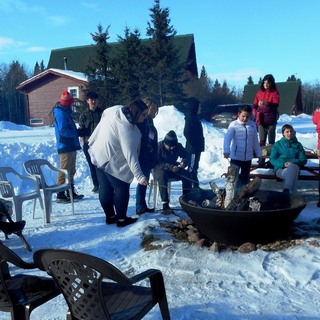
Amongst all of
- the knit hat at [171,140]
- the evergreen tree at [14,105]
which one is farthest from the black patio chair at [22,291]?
the evergreen tree at [14,105]

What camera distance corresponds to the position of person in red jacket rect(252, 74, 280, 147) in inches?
314

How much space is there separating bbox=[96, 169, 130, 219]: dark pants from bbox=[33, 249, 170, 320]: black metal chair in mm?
2622

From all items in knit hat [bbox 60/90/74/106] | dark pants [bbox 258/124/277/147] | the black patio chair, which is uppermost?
knit hat [bbox 60/90/74/106]

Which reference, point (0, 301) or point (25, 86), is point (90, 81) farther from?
point (0, 301)

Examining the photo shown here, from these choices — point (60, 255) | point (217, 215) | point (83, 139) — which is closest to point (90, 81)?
point (83, 139)

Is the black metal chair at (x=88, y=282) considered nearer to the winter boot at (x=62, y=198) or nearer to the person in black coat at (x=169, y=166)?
the person in black coat at (x=169, y=166)

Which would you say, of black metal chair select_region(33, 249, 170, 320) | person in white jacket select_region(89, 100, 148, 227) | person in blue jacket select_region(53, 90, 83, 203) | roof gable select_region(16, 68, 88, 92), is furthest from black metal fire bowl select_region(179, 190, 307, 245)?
roof gable select_region(16, 68, 88, 92)

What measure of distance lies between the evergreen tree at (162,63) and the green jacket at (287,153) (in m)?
19.7

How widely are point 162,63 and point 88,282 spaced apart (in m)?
24.6

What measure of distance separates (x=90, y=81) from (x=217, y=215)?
74.5 ft

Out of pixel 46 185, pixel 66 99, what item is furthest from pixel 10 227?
pixel 66 99

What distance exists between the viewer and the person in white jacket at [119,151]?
192 inches

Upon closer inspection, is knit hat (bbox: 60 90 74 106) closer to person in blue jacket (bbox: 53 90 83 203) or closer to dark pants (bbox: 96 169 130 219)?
person in blue jacket (bbox: 53 90 83 203)

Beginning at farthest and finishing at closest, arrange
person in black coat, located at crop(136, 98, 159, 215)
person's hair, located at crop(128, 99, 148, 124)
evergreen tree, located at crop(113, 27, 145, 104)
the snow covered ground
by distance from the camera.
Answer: evergreen tree, located at crop(113, 27, 145, 104) → person in black coat, located at crop(136, 98, 159, 215) → person's hair, located at crop(128, 99, 148, 124) → the snow covered ground
